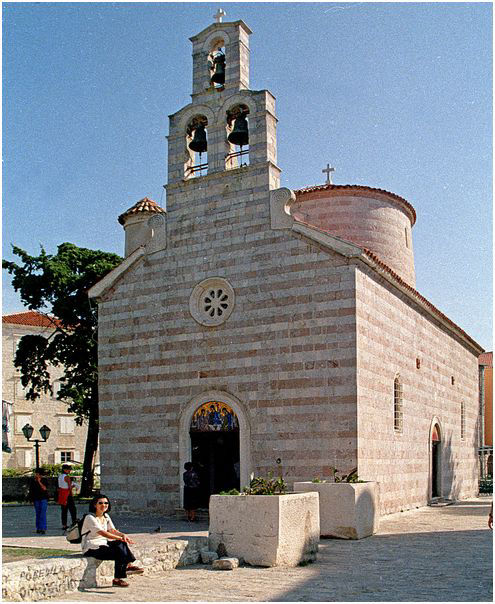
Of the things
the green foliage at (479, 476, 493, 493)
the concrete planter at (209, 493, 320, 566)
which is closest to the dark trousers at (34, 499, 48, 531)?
the concrete planter at (209, 493, 320, 566)

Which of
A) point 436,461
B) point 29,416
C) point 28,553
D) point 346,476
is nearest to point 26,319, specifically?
point 29,416

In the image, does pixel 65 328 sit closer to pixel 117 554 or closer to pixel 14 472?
pixel 14 472

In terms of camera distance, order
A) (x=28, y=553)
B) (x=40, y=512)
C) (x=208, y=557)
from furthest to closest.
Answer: (x=40, y=512), (x=208, y=557), (x=28, y=553)

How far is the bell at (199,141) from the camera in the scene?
20.4 meters

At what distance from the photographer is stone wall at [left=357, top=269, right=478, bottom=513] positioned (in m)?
17.9

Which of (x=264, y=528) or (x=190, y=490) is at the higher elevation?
(x=264, y=528)

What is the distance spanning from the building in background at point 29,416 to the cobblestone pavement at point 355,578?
33052 mm

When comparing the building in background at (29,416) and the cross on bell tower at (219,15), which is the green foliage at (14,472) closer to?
the building in background at (29,416)

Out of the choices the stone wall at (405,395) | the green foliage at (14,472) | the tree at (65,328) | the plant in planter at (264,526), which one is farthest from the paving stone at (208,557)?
the green foliage at (14,472)

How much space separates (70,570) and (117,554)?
0.66 metres

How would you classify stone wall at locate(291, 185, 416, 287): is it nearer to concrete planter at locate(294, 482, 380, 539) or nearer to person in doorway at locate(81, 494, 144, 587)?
concrete planter at locate(294, 482, 380, 539)

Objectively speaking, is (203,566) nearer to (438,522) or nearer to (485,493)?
(438,522)

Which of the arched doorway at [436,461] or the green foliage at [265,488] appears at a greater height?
the green foliage at [265,488]

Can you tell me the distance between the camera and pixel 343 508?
1484 cm
